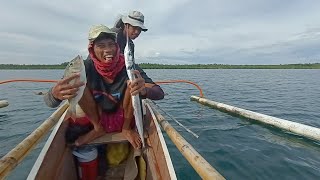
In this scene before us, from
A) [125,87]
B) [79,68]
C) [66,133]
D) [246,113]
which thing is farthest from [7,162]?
[246,113]

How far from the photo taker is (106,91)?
3.67m

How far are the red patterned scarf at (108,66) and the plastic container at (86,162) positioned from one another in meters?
1.17

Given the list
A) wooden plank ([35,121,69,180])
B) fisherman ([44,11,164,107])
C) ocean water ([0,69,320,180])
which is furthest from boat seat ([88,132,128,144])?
ocean water ([0,69,320,180])

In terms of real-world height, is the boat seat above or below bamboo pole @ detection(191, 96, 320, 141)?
above

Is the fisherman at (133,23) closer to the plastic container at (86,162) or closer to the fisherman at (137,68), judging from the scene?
the fisherman at (137,68)

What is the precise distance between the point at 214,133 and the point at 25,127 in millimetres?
6487

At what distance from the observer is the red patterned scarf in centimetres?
344

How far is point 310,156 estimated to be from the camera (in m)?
5.78

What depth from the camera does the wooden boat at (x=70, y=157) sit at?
2742 millimetres

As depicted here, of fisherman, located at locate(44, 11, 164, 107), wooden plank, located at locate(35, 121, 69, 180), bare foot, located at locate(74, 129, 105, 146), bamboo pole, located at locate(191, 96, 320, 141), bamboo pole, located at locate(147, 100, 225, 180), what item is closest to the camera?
bamboo pole, located at locate(147, 100, 225, 180)

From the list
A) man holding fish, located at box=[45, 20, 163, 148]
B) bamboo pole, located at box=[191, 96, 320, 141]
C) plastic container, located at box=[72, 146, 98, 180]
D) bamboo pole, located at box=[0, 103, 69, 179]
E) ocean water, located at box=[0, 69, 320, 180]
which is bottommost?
ocean water, located at box=[0, 69, 320, 180]

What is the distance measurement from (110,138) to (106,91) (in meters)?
0.72

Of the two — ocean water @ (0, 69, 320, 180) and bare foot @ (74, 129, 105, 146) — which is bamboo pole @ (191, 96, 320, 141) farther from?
bare foot @ (74, 129, 105, 146)

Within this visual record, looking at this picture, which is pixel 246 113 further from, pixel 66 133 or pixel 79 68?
pixel 79 68
